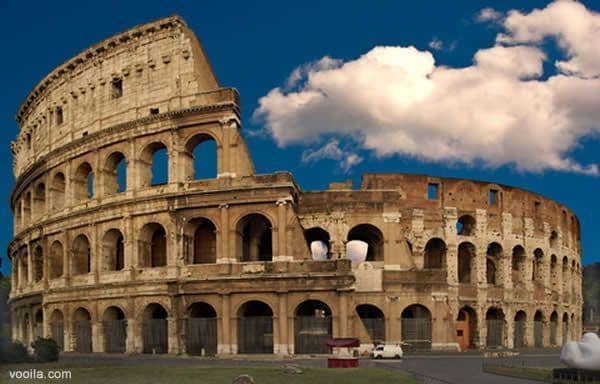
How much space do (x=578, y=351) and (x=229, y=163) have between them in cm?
1929

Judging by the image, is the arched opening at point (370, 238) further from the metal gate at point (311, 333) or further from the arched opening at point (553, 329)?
the arched opening at point (553, 329)

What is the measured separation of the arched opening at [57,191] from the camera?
4003 centimetres

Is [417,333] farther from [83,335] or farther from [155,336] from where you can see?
[83,335]

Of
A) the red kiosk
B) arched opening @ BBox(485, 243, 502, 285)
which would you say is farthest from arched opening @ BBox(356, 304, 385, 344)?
the red kiosk

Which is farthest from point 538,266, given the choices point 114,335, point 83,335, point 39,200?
point 39,200

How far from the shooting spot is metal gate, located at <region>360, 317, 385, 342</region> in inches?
1369

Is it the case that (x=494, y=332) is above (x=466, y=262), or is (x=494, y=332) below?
below

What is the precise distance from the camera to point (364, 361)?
28078 millimetres

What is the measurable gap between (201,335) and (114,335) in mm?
5188

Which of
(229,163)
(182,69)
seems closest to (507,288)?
(229,163)

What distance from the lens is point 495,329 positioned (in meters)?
40.6

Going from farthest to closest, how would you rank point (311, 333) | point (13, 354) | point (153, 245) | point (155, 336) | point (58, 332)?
1. point (58, 332)
2. point (153, 245)
3. point (155, 336)
4. point (311, 333)
5. point (13, 354)

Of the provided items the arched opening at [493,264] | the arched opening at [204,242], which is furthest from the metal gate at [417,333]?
the arched opening at [204,242]

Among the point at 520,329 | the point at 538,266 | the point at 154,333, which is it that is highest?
the point at 538,266
